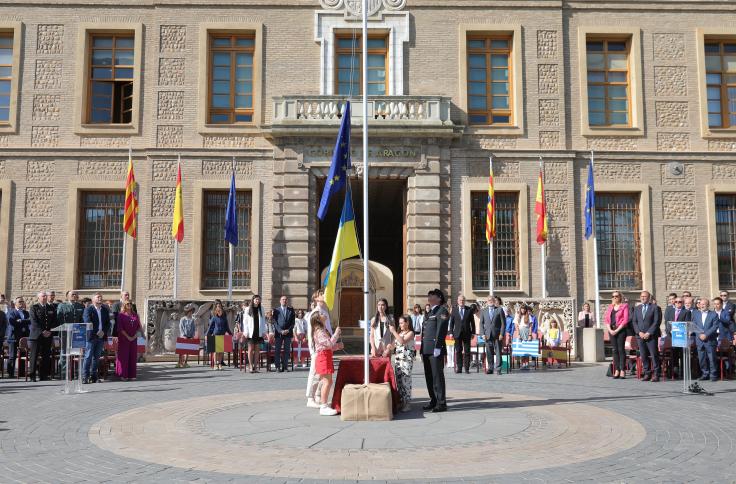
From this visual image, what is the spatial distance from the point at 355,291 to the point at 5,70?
14921 millimetres

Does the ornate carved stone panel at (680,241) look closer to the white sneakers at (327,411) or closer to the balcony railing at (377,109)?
the balcony railing at (377,109)

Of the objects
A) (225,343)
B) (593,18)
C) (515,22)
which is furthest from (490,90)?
(225,343)

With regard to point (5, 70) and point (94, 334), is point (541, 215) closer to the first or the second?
point (94, 334)

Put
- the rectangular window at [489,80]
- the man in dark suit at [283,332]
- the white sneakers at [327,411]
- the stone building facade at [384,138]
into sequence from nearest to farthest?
1. the white sneakers at [327,411]
2. the man in dark suit at [283,332]
3. the stone building facade at [384,138]
4. the rectangular window at [489,80]

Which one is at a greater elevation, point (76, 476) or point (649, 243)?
point (649, 243)

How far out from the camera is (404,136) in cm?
2150

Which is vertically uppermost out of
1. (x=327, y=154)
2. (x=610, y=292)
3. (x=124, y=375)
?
(x=327, y=154)

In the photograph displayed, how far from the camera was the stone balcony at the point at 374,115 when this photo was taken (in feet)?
69.6

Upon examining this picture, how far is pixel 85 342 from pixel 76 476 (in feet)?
24.3

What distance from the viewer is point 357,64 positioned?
22672 mm

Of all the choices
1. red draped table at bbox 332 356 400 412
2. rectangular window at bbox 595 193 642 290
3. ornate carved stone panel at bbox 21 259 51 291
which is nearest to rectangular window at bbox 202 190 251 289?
ornate carved stone panel at bbox 21 259 51 291

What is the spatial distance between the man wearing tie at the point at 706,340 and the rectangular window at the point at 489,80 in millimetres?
9880

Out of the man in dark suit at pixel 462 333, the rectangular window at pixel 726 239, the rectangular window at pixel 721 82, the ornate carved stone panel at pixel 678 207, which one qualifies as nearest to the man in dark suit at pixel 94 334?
the man in dark suit at pixel 462 333

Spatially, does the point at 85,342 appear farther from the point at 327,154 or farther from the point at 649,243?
the point at 649,243
